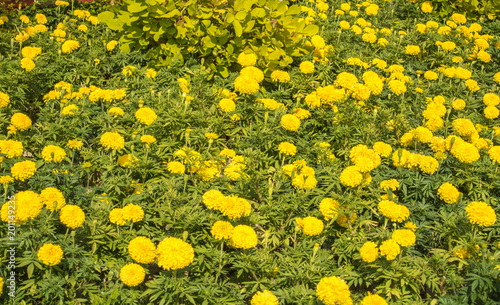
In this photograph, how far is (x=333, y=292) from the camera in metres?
2.30

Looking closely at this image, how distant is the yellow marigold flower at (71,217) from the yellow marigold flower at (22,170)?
1.29ft

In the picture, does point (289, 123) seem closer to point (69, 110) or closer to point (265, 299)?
point (265, 299)

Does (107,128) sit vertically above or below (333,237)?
above

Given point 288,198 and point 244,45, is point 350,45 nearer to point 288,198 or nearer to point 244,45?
point 244,45

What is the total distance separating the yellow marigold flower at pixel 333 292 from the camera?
2.29 metres

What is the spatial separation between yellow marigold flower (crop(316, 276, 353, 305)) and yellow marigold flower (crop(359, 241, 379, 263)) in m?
0.28

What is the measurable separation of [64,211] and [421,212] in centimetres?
242

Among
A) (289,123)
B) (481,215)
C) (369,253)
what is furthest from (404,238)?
(289,123)

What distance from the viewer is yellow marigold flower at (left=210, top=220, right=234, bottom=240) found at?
8.49ft

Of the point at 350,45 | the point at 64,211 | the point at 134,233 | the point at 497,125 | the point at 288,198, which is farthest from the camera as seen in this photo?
the point at 350,45

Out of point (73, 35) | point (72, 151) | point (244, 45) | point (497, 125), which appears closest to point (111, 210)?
point (72, 151)

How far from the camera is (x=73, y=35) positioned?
5.15 m

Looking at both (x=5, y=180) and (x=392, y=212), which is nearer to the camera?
(x=5, y=180)

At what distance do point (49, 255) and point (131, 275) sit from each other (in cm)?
46
